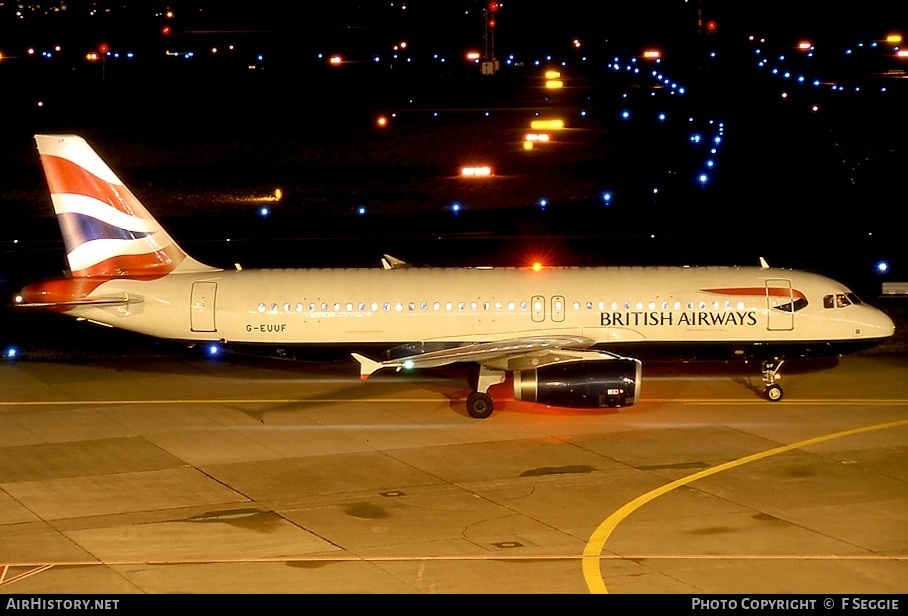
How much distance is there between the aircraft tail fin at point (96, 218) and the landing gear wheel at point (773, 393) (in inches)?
713

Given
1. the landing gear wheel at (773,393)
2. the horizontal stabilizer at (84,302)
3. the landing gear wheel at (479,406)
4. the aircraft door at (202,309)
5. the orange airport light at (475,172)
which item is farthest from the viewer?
the orange airport light at (475,172)

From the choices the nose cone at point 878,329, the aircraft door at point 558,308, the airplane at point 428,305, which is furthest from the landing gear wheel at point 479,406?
the nose cone at point 878,329

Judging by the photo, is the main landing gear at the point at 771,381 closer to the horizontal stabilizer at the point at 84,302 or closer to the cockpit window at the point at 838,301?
the cockpit window at the point at 838,301

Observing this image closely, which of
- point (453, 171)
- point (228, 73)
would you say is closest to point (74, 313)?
point (453, 171)

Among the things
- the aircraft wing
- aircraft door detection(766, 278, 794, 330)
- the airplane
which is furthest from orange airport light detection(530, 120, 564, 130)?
the aircraft wing

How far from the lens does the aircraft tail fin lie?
35.2m

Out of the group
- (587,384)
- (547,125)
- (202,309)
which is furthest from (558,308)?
(547,125)

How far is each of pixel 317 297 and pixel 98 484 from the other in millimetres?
10197

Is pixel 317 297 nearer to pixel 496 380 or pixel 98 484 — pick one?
pixel 496 380

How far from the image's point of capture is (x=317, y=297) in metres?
35.9

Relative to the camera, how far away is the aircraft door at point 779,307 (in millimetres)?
35562

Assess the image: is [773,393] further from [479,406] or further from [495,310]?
[479,406]

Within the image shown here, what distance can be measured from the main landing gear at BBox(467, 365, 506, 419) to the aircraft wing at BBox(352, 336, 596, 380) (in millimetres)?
245

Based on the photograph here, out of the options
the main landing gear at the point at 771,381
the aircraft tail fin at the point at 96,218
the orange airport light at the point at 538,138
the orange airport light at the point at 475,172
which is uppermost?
the orange airport light at the point at 538,138
